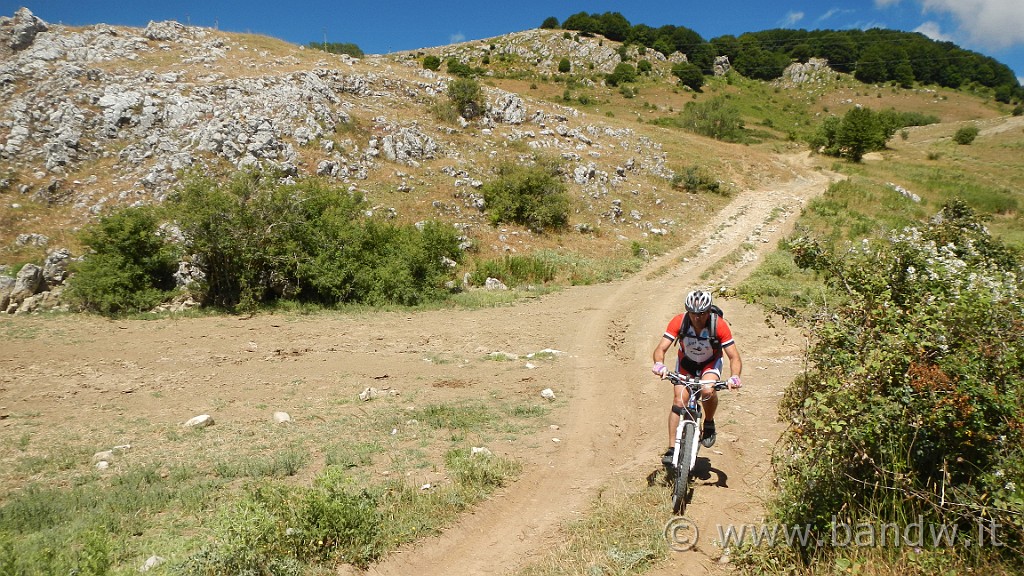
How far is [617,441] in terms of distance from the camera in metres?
6.63

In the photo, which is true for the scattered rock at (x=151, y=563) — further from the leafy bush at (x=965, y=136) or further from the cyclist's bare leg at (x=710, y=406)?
the leafy bush at (x=965, y=136)

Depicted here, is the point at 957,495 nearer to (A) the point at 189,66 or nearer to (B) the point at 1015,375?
(B) the point at 1015,375

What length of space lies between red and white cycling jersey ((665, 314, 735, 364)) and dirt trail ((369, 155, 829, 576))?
0.46 meters

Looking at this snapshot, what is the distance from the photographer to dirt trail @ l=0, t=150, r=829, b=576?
489cm

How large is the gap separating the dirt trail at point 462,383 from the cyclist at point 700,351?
32.3 inches

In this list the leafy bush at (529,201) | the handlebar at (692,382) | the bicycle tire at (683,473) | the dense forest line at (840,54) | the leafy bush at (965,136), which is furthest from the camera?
the dense forest line at (840,54)

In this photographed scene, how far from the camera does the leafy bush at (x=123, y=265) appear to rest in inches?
535

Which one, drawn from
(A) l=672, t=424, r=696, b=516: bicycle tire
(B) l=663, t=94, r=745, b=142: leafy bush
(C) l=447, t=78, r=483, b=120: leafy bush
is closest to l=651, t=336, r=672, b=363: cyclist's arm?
(A) l=672, t=424, r=696, b=516: bicycle tire

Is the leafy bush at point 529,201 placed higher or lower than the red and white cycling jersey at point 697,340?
higher

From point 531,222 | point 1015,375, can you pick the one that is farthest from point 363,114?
point 1015,375

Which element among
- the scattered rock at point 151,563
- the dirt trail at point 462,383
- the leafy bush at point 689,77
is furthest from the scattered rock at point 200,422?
the leafy bush at point 689,77

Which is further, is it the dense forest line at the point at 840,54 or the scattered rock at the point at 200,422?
the dense forest line at the point at 840,54

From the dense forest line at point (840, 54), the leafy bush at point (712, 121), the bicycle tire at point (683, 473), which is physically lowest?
the bicycle tire at point (683, 473)

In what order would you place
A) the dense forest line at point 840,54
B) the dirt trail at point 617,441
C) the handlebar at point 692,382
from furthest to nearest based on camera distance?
1. the dense forest line at point 840,54
2. the handlebar at point 692,382
3. the dirt trail at point 617,441
